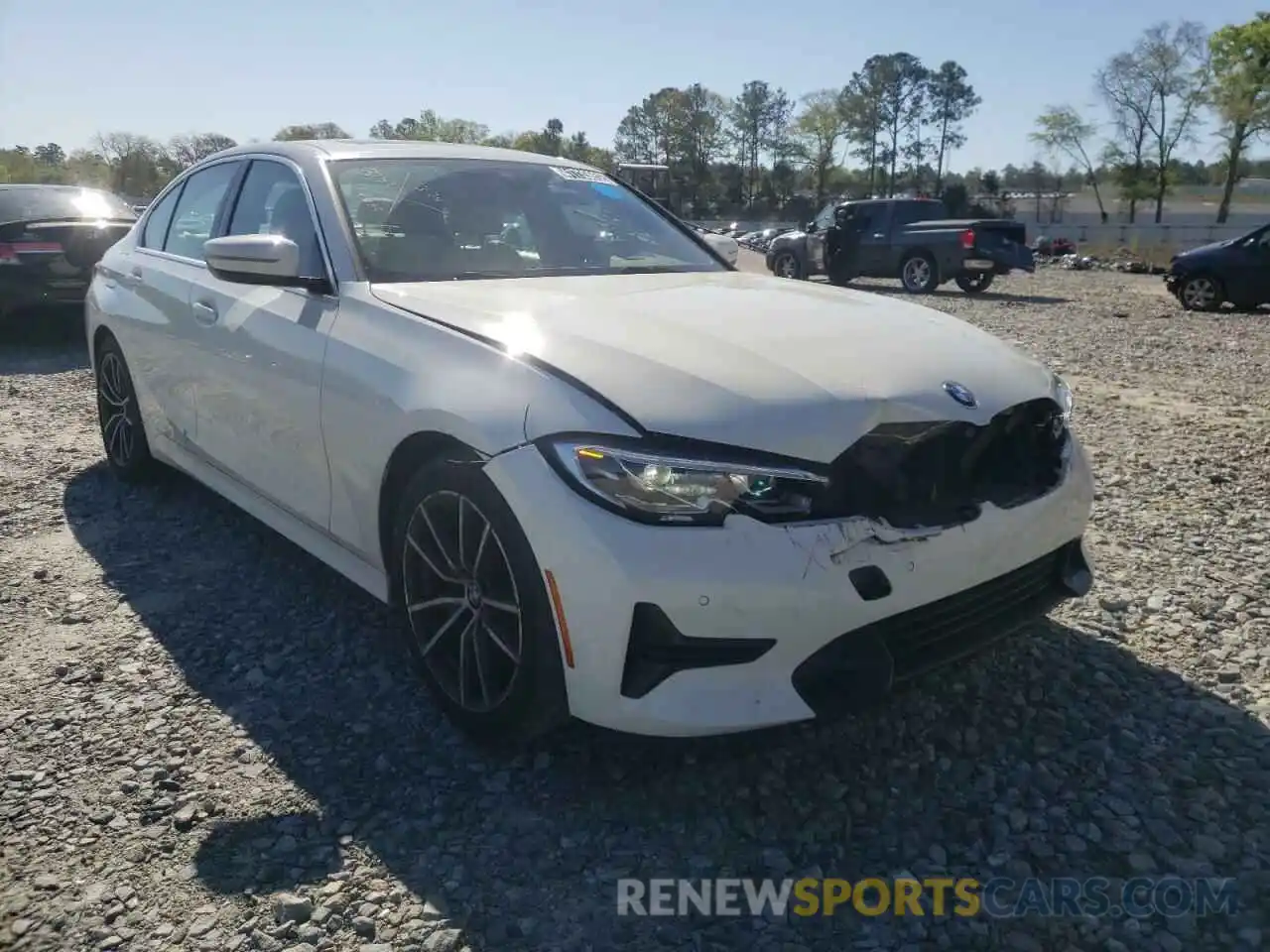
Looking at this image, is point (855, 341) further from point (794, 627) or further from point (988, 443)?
point (794, 627)

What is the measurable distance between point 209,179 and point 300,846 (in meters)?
3.17

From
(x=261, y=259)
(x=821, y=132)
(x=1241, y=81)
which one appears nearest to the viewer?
(x=261, y=259)

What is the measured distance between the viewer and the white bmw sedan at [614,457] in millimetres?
2271

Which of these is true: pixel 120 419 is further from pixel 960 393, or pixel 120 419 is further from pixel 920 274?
pixel 920 274

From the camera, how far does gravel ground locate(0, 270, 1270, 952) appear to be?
2.17m

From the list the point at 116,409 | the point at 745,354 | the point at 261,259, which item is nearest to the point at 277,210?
the point at 261,259

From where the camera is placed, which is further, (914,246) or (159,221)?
(914,246)

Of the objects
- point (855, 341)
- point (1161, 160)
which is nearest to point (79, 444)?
point (855, 341)

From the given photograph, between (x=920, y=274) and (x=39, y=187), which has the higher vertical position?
(x=39, y=187)

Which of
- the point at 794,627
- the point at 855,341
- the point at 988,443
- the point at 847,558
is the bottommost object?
the point at 794,627

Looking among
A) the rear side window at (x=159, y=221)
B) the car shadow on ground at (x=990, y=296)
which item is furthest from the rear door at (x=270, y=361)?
the car shadow on ground at (x=990, y=296)

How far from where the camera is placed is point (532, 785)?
8.64 feet

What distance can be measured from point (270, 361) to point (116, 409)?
2173 millimetres

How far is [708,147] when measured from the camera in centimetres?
8775
